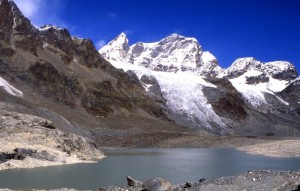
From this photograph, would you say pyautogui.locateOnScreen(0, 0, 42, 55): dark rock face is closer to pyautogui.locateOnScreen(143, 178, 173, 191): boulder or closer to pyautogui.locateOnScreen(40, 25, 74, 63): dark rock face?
pyautogui.locateOnScreen(40, 25, 74, 63): dark rock face

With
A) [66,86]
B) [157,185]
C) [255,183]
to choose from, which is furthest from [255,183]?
[66,86]

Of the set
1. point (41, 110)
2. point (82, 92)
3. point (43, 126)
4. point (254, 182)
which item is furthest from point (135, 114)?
point (254, 182)

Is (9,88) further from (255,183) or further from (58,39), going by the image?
(255,183)

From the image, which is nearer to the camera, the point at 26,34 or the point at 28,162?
the point at 28,162

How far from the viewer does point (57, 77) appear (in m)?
162

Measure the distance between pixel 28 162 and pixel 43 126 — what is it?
1932 cm

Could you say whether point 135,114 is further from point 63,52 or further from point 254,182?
point 254,182

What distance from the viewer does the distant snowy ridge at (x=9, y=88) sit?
132 m

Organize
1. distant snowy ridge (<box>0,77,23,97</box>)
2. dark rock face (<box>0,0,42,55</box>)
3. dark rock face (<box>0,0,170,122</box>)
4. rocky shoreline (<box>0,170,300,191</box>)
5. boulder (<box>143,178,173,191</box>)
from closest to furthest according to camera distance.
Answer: rocky shoreline (<box>0,170,300,191</box>)
boulder (<box>143,178,173,191</box>)
distant snowy ridge (<box>0,77,23,97</box>)
dark rock face (<box>0,0,170,122</box>)
dark rock face (<box>0,0,42,55</box>)

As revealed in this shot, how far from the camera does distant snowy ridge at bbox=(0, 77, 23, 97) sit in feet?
434

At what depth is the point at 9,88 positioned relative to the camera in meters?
135

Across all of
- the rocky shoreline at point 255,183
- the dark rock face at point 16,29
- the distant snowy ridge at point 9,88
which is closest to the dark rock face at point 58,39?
the dark rock face at point 16,29

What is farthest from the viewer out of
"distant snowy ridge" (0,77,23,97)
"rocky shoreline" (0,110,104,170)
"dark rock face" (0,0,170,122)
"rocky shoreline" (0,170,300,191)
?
"dark rock face" (0,0,170,122)

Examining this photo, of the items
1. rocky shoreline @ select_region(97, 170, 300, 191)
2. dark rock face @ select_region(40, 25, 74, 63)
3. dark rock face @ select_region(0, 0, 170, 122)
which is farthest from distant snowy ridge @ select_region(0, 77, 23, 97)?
rocky shoreline @ select_region(97, 170, 300, 191)
